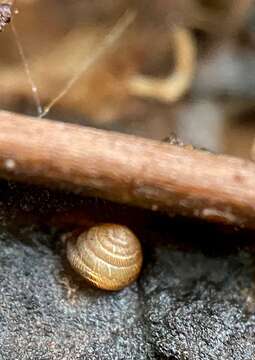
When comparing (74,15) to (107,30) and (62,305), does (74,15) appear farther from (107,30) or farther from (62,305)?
(62,305)

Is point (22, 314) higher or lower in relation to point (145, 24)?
lower

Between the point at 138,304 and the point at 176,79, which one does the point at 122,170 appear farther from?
the point at 176,79

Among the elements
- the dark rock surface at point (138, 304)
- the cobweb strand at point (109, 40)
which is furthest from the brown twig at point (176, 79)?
the dark rock surface at point (138, 304)

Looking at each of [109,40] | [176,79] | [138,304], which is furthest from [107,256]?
[109,40]

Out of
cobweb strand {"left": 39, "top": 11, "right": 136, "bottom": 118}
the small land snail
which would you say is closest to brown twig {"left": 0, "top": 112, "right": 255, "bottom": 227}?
the small land snail

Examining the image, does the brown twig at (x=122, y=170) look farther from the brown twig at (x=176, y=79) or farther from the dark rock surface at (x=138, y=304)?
the brown twig at (x=176, y=79)

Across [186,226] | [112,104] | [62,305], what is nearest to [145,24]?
[112,104]
